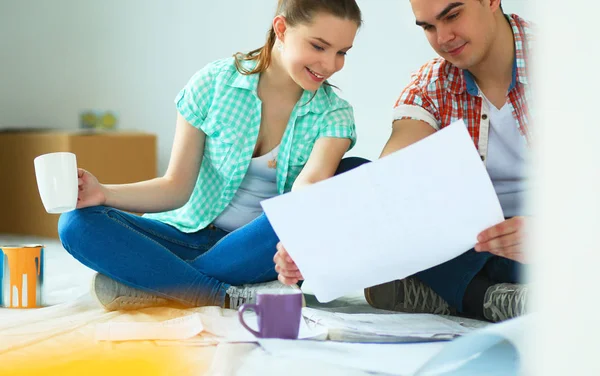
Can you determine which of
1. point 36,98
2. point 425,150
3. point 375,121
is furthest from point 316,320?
point 36,98

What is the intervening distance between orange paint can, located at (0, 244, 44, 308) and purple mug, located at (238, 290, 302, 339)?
2.22ft

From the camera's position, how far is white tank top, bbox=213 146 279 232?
152cm

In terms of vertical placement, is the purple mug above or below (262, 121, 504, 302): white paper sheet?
below

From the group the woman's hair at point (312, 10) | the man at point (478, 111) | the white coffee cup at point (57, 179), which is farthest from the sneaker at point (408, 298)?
the white coffee cup at point (57, 179)

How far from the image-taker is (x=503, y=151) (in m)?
1.33

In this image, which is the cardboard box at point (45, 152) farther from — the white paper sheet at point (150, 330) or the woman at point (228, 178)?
the white paper sheet at point (150, 330)

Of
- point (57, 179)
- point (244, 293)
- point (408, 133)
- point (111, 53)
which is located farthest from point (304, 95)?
point (111, 53)

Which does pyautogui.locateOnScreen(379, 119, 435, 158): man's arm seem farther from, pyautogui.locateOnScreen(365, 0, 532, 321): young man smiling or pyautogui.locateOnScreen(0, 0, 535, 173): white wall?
pyautogui.locateOnScreen(0, 0, 535, 173): white wall

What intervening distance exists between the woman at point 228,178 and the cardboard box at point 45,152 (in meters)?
1.86

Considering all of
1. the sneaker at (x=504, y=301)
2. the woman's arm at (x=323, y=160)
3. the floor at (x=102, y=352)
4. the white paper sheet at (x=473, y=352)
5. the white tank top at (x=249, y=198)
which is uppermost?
the woman's arm at (x=323, y=160)

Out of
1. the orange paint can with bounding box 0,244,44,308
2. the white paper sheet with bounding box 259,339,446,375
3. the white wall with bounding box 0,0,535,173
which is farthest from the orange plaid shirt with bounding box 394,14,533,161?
the white wall with bounding box 0,0,535,173

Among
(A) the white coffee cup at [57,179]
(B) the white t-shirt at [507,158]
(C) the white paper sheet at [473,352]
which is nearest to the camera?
(C) the white paper sheet at [473,352]

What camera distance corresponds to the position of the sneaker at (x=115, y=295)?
4.52 feet

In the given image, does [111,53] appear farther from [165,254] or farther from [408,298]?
[408,298]
